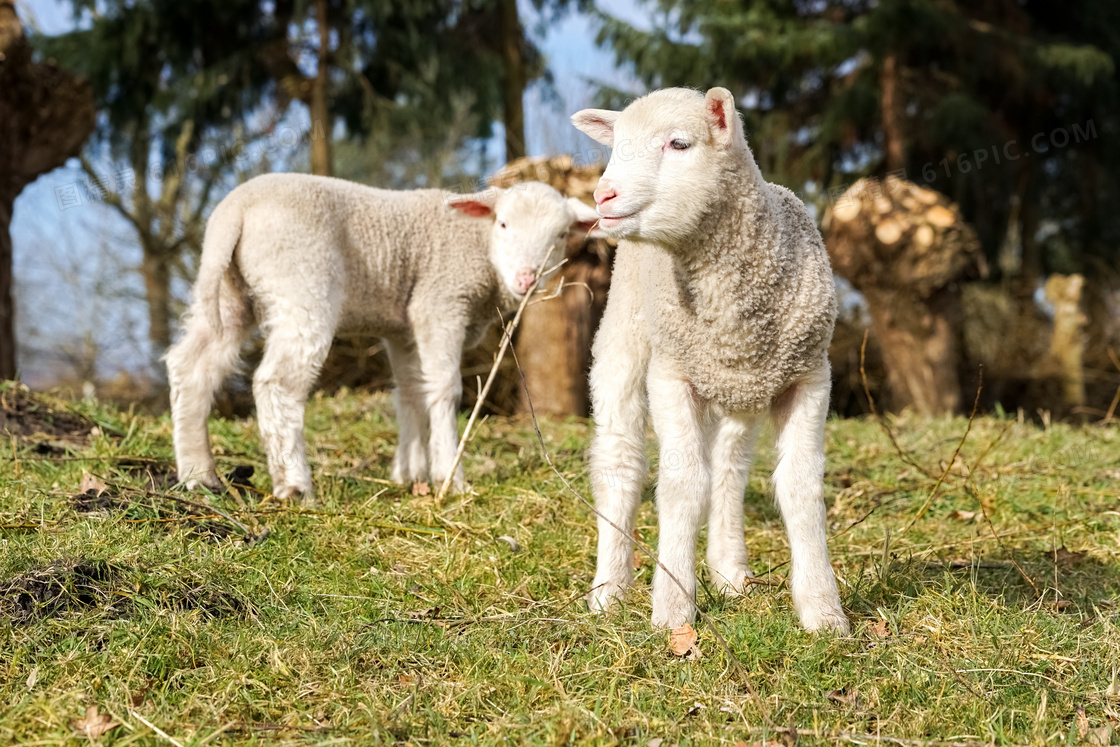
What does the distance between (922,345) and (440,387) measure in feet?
18.3

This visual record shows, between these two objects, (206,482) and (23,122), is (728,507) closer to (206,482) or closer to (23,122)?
(206,482)

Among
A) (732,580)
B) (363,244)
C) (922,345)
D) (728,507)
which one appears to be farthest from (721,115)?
(922,345)

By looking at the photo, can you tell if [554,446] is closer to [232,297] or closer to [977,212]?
[232,297]

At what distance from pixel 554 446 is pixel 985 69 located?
8027 mm

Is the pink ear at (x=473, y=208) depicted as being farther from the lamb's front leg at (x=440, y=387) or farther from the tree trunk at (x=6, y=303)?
the tree trunk at (x=6, y=303)

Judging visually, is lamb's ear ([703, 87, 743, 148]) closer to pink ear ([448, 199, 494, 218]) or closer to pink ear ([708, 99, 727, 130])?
pink ear ([708, 99, 727, 130])

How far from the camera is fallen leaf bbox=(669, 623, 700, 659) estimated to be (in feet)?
9.21

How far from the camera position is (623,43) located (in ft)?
37.9

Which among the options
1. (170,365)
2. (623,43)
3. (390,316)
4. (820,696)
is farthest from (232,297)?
(623,43)

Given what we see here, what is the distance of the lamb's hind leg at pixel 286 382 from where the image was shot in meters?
4.49

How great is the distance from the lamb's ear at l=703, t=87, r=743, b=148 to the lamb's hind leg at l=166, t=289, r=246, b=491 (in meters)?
2.74

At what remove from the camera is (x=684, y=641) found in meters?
2.86

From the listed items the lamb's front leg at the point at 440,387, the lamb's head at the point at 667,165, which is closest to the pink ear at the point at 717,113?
the lamb's head at the point at 667,165

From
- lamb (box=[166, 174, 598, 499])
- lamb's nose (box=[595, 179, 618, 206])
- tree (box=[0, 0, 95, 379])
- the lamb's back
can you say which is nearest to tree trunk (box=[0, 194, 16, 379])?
tree (box=[0, 0, 95, 379])
